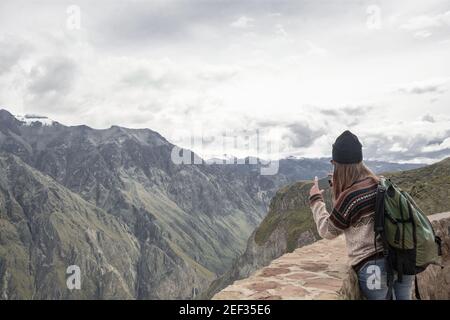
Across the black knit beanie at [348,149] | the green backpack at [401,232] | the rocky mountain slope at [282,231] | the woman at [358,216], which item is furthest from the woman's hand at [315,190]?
the rocky mountain slope at [282,231]

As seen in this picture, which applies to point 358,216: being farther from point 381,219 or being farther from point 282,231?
point 282,231

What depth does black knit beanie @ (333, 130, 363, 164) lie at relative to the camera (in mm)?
6164

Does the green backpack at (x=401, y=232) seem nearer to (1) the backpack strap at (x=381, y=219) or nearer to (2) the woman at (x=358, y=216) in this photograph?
(1) the backpack strap at (x=381, y=219)

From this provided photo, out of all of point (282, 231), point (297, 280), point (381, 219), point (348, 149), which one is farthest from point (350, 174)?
point (282, 231)

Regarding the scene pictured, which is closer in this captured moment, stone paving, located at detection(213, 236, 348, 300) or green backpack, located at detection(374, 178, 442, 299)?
green backpack, located at detection(374, 178, 442, 299)

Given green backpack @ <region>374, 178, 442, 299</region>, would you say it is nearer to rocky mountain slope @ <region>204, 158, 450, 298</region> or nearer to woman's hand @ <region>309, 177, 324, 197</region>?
woman's hand @ <region>309, 177, 324, 197</region>

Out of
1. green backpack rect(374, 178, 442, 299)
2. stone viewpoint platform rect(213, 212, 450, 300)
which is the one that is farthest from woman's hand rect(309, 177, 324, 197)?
stone viewpoint platform rect(213, 212, 450, 300)

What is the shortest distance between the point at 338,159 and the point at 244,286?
3.21 m

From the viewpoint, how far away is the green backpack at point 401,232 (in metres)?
5.85

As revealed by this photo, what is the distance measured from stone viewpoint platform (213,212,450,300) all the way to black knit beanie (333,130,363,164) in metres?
2.16

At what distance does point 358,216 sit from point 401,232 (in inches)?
23.4

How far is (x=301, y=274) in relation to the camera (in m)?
8.93
